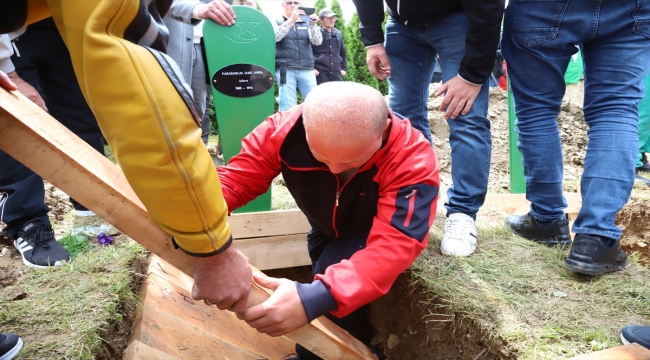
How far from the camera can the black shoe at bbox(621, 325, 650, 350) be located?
1.53 metres

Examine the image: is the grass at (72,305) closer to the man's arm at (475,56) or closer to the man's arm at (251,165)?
the man's arm at (251,165)

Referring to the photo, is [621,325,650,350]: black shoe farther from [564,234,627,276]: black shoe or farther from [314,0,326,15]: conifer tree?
[314,0,326,15]: conifer tree

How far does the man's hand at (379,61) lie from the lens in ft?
8.90

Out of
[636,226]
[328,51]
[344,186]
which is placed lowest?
[328,51]

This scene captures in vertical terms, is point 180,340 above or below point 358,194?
below

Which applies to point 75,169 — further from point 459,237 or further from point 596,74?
point 596,74

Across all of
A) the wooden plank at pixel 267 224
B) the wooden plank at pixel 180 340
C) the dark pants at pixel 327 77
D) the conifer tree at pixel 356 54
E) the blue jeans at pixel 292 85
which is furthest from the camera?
the conifer tree at pixel 356 54

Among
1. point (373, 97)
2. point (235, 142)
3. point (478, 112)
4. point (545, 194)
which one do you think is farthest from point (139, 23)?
point (235, 142)

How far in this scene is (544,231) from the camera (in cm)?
248

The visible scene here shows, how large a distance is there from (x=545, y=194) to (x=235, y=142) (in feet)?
6.89

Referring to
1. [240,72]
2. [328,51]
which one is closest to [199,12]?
[240,72]

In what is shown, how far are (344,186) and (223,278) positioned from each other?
0.91m

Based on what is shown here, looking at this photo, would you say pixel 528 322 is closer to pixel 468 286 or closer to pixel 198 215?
pixel 468 286

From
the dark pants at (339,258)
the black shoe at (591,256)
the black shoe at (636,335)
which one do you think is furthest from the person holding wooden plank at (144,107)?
the black shoe at (591,256)
